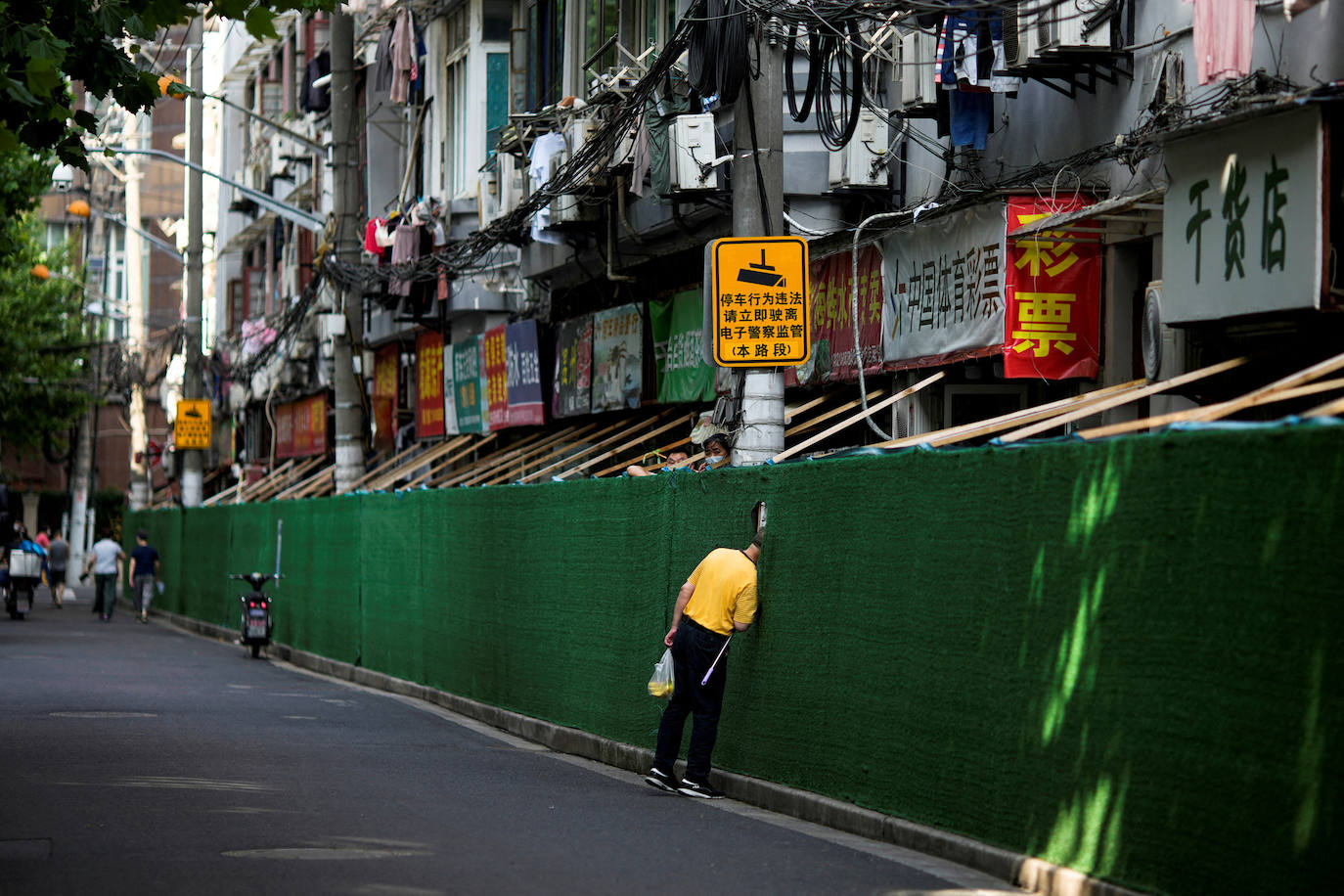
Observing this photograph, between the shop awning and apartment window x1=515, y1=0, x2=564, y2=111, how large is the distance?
12.6 meters

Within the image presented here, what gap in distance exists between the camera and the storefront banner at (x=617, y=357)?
24781mm

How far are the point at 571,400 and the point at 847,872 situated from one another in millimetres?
17829

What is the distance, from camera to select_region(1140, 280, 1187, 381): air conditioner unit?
13619 millimetres

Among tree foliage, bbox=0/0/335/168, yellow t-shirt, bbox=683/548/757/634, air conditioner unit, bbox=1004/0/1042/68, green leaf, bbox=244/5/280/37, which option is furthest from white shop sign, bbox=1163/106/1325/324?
green leaf, bbox=244/5/280/37

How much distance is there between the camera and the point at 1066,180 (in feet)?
51.4

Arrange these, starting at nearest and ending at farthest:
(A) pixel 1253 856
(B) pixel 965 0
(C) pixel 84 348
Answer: (A) pixel 1253 856 < (B) pixel 965 0 < (C) pixel 84 348

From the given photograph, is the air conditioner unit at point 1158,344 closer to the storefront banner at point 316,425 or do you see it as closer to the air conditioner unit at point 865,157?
the air conditioner unit at point 865,157

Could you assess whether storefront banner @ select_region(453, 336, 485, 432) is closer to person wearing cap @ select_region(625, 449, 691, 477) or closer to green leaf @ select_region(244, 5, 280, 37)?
A: person wearing cap @ select_region(625, 449, 691, 477)

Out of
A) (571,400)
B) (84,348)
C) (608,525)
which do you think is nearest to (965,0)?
(608,525)

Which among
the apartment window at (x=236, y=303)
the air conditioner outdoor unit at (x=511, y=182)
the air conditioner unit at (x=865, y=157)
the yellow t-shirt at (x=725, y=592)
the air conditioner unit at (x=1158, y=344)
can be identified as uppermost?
the apartment window at (x=236, y=303)

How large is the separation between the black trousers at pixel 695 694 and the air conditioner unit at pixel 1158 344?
3459mm

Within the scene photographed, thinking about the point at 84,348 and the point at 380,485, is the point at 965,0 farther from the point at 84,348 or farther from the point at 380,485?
the point at 84,348

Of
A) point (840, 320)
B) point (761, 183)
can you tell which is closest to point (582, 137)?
point (840, 320)

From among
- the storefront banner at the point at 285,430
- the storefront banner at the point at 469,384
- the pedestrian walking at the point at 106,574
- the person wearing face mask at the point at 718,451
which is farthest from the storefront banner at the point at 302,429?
the person wearing face mask at the point at 718,451
